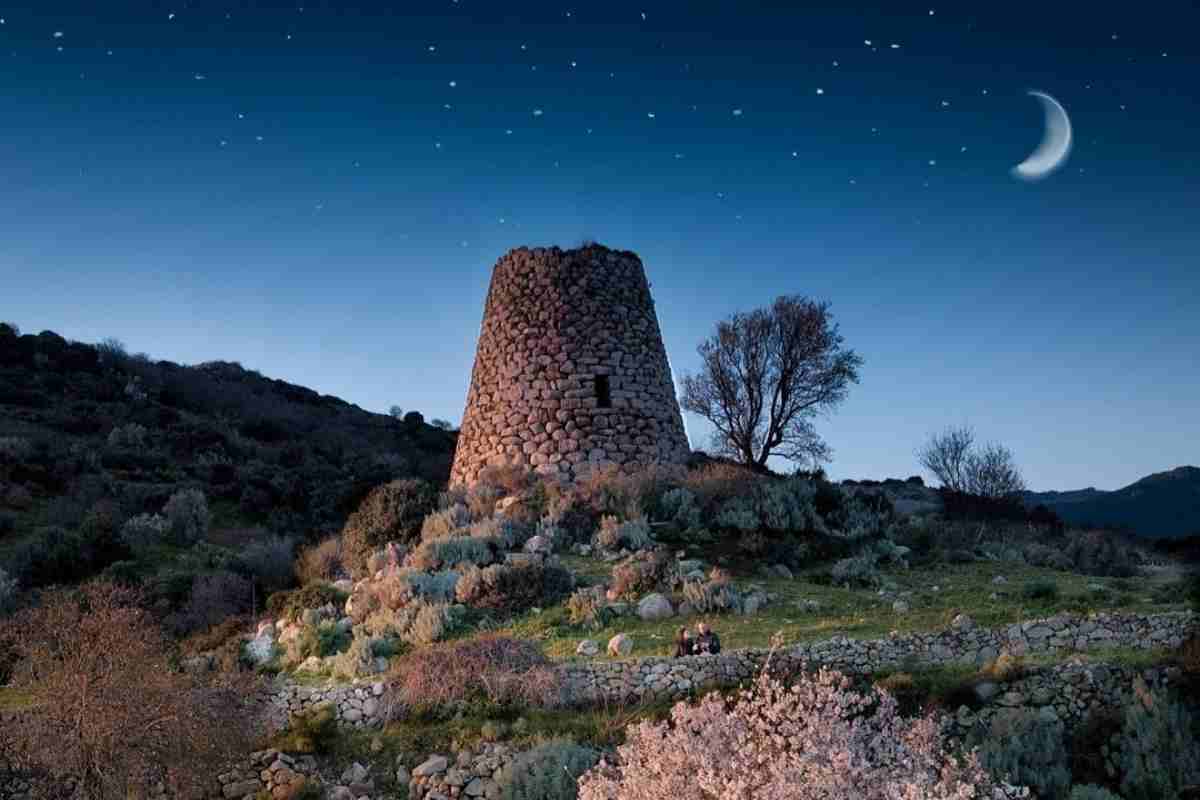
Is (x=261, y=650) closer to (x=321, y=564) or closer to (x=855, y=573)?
(x=321, y=564)

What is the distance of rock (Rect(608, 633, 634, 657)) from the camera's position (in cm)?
976

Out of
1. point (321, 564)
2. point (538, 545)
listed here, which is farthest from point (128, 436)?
point (538, 545)

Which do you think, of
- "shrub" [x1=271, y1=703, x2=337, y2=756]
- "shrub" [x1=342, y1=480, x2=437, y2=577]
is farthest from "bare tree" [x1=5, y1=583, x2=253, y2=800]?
"shrub" [x1=342, y1=480, x2=437, y2=577]

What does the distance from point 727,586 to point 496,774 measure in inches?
188

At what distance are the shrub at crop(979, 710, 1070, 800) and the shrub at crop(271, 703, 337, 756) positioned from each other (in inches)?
235

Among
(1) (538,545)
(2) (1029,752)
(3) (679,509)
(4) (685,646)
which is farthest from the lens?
(3) (679,509)

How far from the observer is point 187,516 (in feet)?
64.4

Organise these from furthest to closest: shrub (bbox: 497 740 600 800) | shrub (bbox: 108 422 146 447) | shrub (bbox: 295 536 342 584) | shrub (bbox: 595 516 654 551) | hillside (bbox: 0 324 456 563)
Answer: shrub (bbox: 108 422 146 447) < hillside (bbox: 0 324 456 563) < shrub (bbox: 295 536 342 584) < shrub (bbox: 595 516 654 551) < shrub (bbox: 497 740 600 800)

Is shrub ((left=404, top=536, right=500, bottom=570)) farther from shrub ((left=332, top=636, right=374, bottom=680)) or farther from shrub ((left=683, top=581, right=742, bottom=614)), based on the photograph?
shrub ((left=683, top=581, right=742, bottom=614))

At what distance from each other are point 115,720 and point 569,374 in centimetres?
970

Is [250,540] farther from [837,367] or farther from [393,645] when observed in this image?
[837,367]

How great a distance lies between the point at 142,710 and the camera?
7867mm

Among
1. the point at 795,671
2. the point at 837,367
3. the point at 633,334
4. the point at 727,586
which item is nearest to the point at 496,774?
the point at 795,671

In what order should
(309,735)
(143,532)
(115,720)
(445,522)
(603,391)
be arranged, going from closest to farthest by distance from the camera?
(115,720), (309,735), (445,522), (603,391), (143,532)
